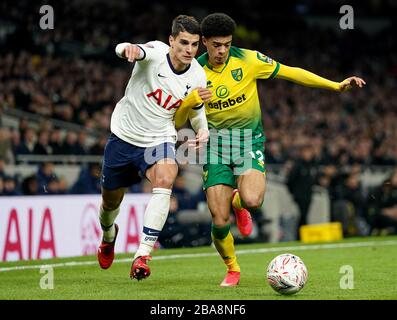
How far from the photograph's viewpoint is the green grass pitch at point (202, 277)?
891 centimetres

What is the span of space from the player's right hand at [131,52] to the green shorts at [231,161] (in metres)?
1.80

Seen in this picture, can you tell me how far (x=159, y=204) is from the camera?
9320mm

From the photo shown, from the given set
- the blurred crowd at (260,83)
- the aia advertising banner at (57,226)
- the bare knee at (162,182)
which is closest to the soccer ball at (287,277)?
the bare knee at (162,182)

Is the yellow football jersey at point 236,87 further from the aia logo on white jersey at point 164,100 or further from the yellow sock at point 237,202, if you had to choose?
the yellow sock at point 237,202

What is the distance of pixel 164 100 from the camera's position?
31.7ft

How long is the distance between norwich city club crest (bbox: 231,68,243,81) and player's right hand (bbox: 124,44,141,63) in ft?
5.05

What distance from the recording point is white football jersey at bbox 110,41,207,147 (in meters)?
9.65

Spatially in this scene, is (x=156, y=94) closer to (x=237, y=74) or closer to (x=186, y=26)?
(x=186, y=26)

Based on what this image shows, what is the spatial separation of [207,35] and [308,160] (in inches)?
446

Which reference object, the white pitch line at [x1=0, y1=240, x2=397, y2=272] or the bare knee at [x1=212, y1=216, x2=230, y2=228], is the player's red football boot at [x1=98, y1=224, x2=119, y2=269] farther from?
the white pitch line at [x1=0, y1=240, x2=397, y2=272]

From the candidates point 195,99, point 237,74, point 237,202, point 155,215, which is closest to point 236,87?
point 237,74

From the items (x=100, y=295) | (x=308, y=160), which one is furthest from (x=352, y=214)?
(x=100, y=295)

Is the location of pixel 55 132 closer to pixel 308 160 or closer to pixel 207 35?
pixel 308 160

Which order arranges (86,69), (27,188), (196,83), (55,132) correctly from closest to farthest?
(196,83) < (27,188) < (55,132) < (86,69)
